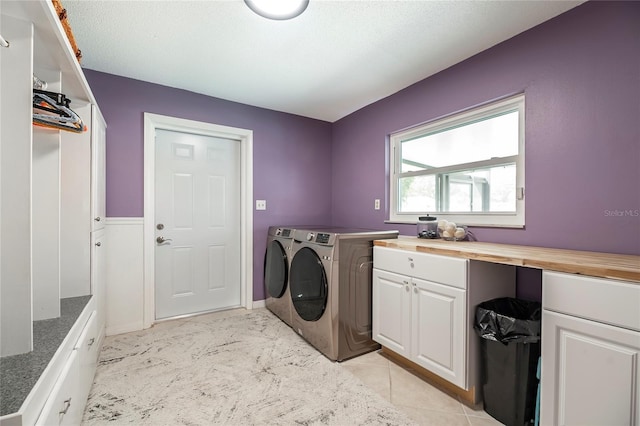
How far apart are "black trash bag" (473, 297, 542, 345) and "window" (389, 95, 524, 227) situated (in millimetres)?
545

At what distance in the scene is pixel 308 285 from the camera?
7.48 ft

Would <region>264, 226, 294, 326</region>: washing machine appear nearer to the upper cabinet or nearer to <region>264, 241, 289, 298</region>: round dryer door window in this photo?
<region>264, 241, 289, 298</region>: round dryer door window

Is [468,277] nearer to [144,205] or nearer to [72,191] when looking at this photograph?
[72,191]

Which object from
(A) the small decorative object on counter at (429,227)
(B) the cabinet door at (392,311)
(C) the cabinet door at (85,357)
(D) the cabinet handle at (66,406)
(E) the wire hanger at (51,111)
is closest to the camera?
(D) the cabinet handle at (66,406)

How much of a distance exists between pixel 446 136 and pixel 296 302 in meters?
1.98

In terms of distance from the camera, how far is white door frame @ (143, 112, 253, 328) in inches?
102

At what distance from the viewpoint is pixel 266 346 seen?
2.27m

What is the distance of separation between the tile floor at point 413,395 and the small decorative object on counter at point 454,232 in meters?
1.01

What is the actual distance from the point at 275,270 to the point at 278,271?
0.08 meters

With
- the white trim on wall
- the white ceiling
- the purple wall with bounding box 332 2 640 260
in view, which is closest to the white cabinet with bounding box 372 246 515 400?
the purple wall with bounding box 332 2 640 260

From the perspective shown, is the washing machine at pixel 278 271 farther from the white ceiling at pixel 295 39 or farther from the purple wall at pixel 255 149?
the white ceiling at pixel 295 39

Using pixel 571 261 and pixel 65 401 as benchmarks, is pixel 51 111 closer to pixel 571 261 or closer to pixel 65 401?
pixel 65 401

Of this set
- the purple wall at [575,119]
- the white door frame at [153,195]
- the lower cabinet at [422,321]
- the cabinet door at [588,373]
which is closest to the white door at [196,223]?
the white door frame at [153,195]

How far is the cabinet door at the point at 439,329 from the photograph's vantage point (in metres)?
1.54
